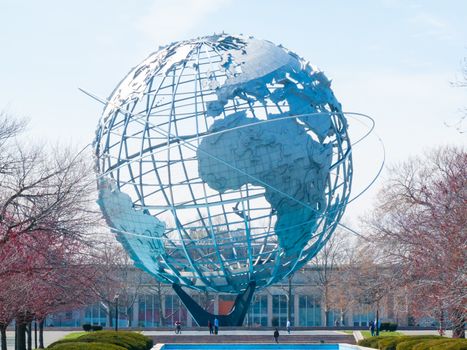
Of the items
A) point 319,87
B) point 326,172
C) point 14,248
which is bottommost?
point 14,248

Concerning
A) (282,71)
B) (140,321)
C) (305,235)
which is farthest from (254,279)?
(140,321)

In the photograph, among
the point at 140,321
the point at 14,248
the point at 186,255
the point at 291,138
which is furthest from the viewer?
the point at 140,321

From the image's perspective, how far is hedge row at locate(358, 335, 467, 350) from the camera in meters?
26.2

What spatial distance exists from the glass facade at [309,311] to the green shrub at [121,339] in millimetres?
41344

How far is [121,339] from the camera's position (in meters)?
33.1

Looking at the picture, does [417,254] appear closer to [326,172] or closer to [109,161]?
[326,172]

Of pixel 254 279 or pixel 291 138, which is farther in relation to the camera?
pixel 254 279

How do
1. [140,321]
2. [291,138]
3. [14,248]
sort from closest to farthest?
[14,248], [291,138], [140,321]

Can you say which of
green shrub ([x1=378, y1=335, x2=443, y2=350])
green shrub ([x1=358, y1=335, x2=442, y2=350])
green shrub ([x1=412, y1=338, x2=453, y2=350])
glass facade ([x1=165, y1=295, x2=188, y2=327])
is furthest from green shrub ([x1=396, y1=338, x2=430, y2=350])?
glass facade ([x1=165, y1=295, x2=188, y2=327])

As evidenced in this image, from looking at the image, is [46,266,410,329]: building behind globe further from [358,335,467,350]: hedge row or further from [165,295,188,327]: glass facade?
[358,335,467,350]: hedge row

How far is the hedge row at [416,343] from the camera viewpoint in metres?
26.2

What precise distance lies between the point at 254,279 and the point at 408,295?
253 inches

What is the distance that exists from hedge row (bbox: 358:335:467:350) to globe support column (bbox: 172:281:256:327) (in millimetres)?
4780

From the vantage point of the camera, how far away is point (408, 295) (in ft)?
127
